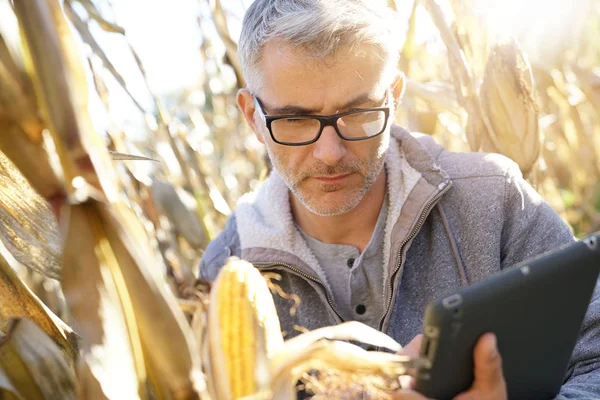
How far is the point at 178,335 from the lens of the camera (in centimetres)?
54

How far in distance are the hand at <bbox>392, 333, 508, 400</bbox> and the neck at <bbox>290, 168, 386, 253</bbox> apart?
0.75 meters

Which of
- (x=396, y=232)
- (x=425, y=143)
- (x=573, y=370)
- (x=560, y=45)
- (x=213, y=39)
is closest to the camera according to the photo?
(x=573, y=370)

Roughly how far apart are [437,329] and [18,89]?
0.44 metres

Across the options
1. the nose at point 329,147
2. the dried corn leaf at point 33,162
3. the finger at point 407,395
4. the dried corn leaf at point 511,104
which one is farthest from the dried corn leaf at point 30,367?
the dried corn leaf at point 511,104

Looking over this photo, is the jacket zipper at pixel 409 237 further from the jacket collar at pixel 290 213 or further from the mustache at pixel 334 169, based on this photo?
the mustache at pixel 334 169

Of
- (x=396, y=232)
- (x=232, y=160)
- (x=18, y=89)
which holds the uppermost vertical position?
(x=18, y=89)

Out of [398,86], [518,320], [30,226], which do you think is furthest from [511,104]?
[30,226]

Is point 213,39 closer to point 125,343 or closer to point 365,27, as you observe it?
point 365,27

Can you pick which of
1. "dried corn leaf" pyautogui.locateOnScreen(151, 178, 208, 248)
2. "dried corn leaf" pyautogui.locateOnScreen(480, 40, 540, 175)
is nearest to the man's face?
"dried corn leaf" pyautogui.locateOnScreen(480, 40, 540, 175)

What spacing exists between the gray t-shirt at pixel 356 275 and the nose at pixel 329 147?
249mm

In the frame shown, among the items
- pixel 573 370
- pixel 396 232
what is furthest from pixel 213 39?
pixel 573 370

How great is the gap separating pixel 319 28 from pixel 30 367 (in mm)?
854

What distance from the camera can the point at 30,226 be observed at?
73cm

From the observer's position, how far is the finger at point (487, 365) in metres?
0.68
